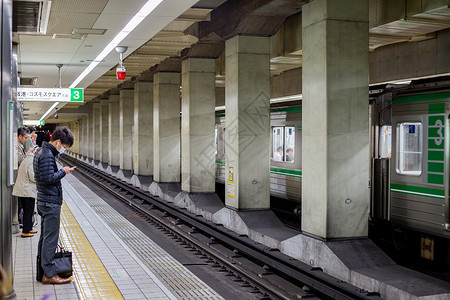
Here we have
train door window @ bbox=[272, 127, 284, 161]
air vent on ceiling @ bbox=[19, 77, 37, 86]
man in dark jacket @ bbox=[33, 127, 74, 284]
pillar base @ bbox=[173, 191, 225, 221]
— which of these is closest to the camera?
man in dark jacket @ bbox=[33, 127, 74, 284]

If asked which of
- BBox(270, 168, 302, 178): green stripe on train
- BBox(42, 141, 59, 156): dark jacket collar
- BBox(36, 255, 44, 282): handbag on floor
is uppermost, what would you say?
BBox(42, 141, 59, 156): dark jacket collar

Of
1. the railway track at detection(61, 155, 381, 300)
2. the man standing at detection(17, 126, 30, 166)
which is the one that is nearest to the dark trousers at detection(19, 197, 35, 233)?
the man standing at detection(17, 126, 30, 166)

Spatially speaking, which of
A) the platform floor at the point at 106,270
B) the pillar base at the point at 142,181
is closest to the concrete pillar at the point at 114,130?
the pillar base at the point at 142,181

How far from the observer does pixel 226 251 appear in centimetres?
1103

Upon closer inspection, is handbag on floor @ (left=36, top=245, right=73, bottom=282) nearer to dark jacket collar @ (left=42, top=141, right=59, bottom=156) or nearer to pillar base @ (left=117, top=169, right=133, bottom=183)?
dark jacket collar @ (left=42, top=141, right=59, bottom=156)

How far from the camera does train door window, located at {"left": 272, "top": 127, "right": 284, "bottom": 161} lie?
52.4 feet

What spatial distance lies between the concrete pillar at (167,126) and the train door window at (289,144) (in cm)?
529

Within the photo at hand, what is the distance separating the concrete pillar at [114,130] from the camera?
3161 cm

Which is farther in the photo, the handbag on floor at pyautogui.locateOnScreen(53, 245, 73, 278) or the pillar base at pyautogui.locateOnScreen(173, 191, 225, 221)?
the pillar base at pyautogui.locateOnScreen(173, 191, 225, 221)

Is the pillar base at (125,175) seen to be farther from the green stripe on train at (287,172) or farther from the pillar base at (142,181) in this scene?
the green stripe on train at (287,172)

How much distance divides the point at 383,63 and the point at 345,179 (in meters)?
3.78

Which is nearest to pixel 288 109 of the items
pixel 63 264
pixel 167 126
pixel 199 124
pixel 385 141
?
pixel 199 124

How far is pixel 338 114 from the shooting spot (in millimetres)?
8680

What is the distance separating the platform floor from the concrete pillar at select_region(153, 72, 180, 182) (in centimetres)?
731
